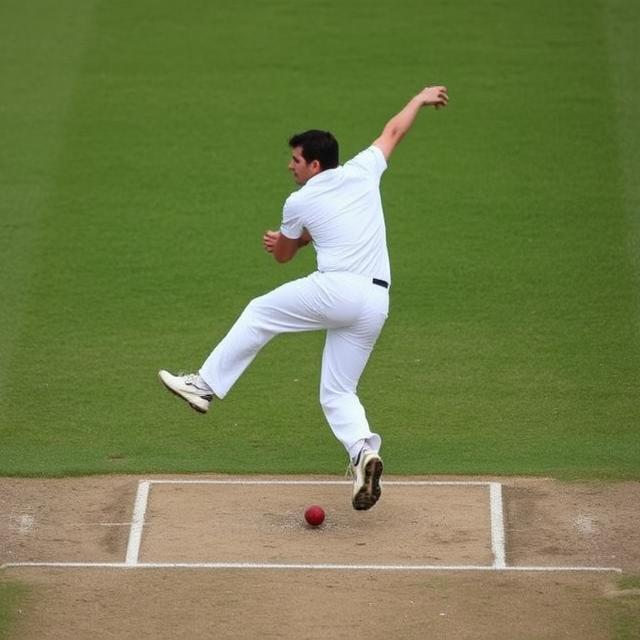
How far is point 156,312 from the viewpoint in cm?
1202

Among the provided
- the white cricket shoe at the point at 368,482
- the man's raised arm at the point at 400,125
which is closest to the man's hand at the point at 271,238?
the man's raised arm at the point at 400,125

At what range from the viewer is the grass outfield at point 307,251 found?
A: 1030cm

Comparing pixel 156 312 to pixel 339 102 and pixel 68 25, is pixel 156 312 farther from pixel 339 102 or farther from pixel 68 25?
pixel 68 25

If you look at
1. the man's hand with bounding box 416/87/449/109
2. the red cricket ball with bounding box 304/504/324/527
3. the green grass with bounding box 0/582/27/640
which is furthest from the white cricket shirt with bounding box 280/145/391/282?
the green grass with bounding box 0/582/27/640

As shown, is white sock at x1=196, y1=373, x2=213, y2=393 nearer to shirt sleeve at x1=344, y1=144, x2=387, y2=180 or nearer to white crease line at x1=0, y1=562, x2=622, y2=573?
white crease line at x1=0, y1=562, x2=622, y2=573

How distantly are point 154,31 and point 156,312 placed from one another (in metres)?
5.76

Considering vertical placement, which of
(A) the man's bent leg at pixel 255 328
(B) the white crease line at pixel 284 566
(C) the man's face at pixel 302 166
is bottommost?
(B) the white crease line at pixel 284 566

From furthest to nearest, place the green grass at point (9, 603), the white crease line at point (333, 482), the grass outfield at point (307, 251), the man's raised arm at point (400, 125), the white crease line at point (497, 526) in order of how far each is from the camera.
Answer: the grass outfield at point (307, 251), the white crease line at point (333, 482), the man's raised arm at point (400, 125), the white crease line at point (497, 526), the green grass at point (9, 603)

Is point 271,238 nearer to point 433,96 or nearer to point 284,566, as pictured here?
point 433,96

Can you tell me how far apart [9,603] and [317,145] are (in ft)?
9.92

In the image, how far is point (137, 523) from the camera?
8.78 metres

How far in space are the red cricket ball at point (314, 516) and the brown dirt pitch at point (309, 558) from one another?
0.21ft

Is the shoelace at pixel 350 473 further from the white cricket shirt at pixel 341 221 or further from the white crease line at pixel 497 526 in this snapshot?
the white cricket shirt at pixel 341 221

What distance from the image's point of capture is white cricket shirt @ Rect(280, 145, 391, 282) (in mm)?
8523
